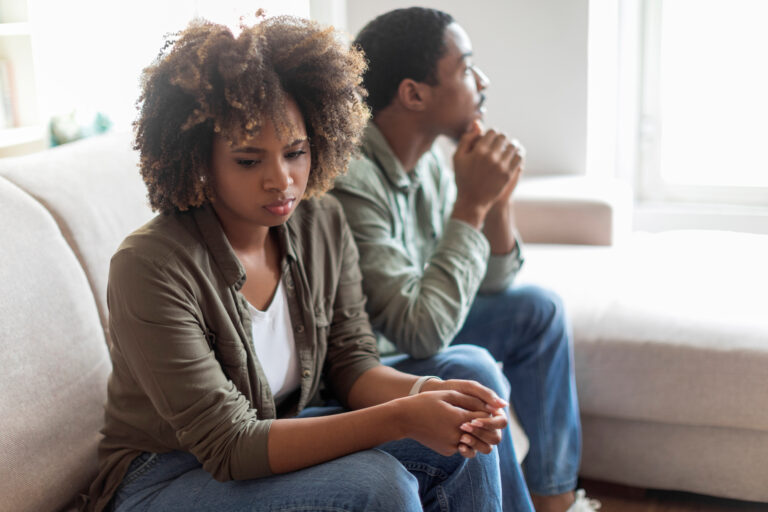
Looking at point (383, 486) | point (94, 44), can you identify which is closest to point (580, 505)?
point (383, 486)

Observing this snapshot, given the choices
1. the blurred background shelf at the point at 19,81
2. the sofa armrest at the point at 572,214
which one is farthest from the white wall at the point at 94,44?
the sofa armrest at the point at 572,214

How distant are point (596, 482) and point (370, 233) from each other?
33.1 inches

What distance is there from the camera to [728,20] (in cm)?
287

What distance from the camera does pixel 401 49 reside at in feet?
5.08

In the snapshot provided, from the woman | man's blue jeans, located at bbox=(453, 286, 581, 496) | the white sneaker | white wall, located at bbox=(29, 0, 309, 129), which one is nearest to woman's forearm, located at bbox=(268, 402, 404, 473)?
the woman

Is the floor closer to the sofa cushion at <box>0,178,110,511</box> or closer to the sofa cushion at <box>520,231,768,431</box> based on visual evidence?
the sofa cushion at <box>520,231,768,431</box>

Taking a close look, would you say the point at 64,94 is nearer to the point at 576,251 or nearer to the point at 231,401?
the point at 576,251

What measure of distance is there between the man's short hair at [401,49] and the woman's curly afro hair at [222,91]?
376 millimetres

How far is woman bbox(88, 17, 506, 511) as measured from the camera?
40.8 inches

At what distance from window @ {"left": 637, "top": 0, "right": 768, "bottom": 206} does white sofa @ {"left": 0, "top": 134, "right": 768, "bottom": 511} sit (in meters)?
0.77

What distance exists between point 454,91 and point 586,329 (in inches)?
22.1

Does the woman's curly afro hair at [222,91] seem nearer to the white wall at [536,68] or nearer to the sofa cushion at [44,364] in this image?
the sofa cushion at [44,364]

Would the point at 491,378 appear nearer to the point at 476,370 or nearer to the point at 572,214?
the point at 476,370

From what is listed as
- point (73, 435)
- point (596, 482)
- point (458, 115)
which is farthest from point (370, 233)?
point (596, 482)
